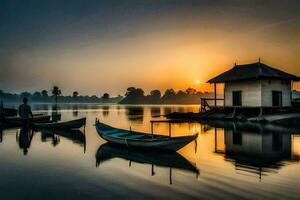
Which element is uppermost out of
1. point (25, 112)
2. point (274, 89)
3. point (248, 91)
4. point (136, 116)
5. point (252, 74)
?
point (252, 74)

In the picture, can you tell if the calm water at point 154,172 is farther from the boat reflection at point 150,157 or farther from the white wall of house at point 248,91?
the white wall of house at point 248,91

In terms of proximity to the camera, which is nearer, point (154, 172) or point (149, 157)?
point (154, 172)

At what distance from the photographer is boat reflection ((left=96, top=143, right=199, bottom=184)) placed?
11797mm

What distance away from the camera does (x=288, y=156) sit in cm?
1355

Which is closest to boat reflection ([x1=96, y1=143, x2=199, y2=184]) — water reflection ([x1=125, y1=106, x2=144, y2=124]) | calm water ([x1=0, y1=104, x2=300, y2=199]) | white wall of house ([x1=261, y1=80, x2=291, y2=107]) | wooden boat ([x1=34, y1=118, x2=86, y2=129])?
calm water ([x1=0, y1=104, x2=300, y2=199])

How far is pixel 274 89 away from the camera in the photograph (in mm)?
32438

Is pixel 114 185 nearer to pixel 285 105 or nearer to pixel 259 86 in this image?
pixel 259 86

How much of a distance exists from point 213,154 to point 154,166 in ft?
14.0

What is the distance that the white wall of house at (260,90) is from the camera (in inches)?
1244

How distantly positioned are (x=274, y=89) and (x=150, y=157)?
25364 mm

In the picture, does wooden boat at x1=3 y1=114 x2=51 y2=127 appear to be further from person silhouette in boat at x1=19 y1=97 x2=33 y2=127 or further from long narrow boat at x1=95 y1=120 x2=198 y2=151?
long narrow boat at x1=95 y1=120 x2=198 y2=151

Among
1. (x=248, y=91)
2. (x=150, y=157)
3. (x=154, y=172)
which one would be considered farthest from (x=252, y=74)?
(x=154, y=172)

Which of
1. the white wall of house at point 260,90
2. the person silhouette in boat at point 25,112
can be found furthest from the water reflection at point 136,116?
the person silhouette in boat at point 25,112

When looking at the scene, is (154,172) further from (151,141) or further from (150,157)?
(151,141)
